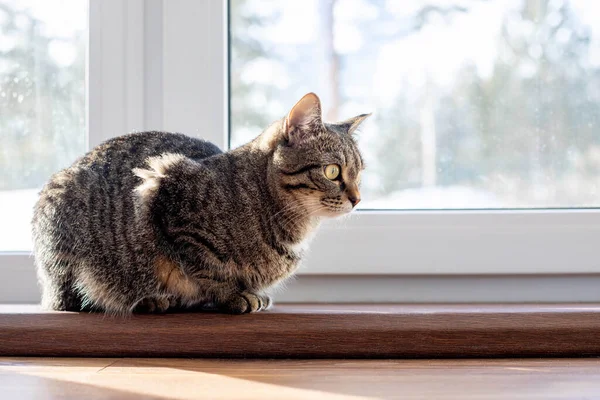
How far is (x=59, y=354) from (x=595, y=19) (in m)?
1.25

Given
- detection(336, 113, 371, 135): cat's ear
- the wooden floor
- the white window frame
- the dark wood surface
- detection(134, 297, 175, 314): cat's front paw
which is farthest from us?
the white window frame

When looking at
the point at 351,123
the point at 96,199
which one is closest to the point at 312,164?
the point at 351,123

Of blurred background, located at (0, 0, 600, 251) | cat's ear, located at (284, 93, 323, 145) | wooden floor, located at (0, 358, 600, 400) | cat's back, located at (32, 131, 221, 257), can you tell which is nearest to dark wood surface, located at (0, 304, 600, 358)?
wooden floor, located at (0, 358, 600, 400)

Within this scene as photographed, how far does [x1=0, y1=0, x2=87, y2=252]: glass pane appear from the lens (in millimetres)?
1480

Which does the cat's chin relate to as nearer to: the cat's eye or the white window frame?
the cat's eye

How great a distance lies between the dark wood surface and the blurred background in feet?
1.45

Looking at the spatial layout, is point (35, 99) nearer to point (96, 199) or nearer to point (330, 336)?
point (96, 199)

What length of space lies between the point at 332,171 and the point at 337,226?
0.25m

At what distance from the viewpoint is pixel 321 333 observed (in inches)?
41.6

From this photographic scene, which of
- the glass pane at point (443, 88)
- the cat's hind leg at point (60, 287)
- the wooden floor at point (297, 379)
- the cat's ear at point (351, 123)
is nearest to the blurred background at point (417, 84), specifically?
the glass pane at point (443, 88)

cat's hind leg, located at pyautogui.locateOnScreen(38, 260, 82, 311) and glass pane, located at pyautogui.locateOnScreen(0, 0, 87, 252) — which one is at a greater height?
glass pane, located at pyautogui.locateOnScreen(0, 0, 87, 252)

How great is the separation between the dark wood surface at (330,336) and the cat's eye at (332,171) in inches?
10.0

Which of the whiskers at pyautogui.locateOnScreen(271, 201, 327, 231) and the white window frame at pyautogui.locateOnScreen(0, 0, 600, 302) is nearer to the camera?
the whiskers at pyautogui.locateOnScreen(271, 201, 327, 231)

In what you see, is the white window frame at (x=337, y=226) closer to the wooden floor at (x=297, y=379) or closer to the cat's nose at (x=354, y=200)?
the cat's nose at (x=354, y=200)
